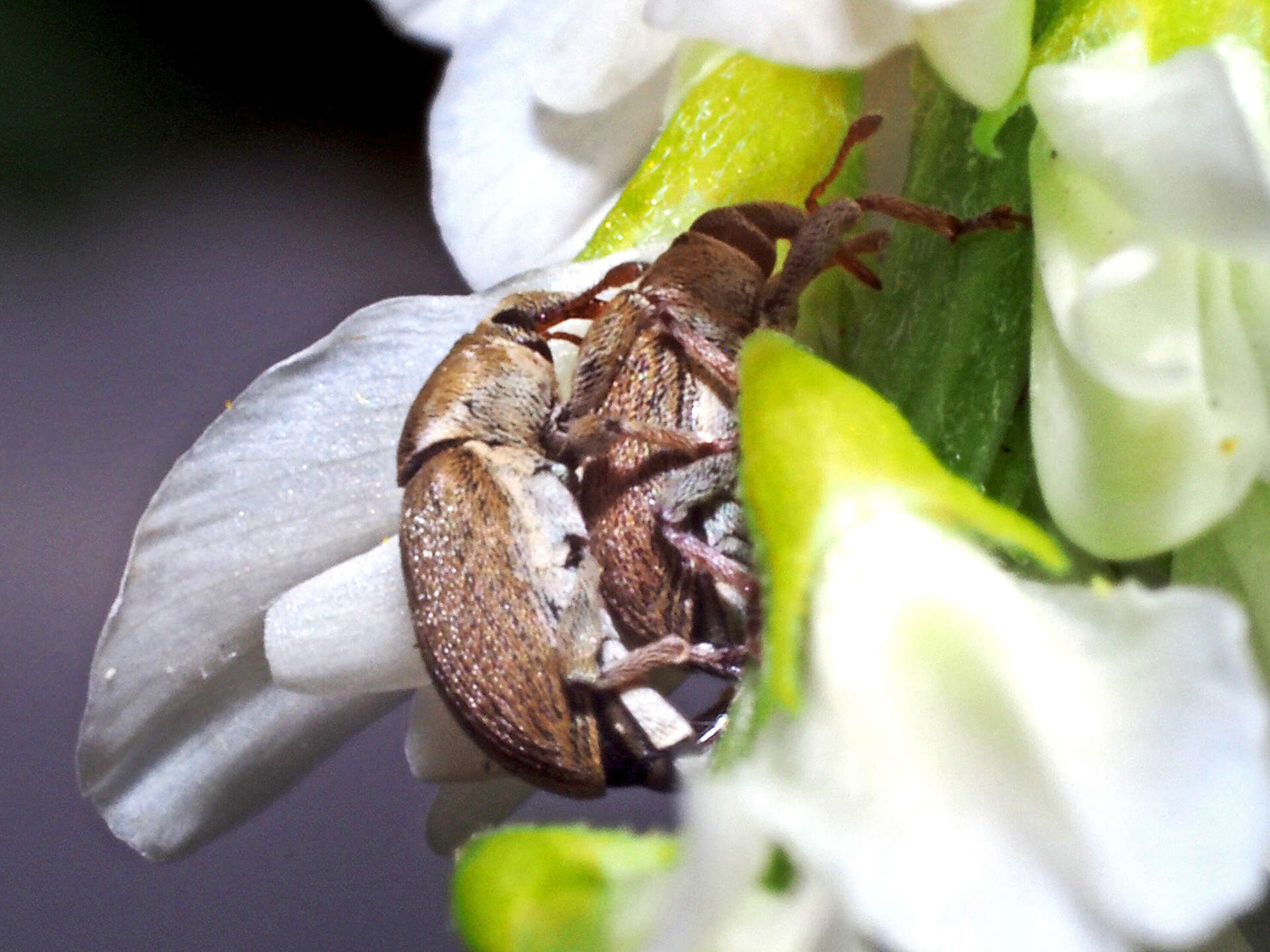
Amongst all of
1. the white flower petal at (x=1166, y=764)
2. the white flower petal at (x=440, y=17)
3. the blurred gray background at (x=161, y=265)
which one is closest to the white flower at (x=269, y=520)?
the white flower petal at (x=440, y=17)

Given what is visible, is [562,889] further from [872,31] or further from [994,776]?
[872,31]

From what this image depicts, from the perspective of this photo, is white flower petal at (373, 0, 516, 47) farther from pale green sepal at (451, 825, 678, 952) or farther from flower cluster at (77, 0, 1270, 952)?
pale green sepal at (451, 825, 678, 952)

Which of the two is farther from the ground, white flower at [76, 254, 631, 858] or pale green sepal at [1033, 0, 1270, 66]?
pale green sepal at [1033, 0, 1270, 66]

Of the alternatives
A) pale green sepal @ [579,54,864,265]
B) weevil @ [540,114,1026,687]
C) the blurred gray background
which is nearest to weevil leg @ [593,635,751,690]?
weevil @ [540,114,1026,687]

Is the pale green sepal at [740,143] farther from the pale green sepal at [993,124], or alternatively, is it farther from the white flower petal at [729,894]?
the white flower petal at [729,894]

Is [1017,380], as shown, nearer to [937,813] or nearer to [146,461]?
[937,813]

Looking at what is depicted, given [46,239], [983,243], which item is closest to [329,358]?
[983,243]
